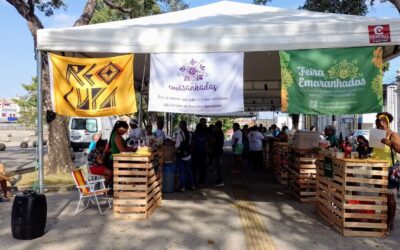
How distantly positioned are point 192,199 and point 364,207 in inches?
145

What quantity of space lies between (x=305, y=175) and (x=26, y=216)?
17.1 ft

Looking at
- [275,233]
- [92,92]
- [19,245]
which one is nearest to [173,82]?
[92,92]

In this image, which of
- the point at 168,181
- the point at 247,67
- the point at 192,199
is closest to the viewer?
the point at 192,199

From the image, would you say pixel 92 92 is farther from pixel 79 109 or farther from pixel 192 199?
pixel 192 199

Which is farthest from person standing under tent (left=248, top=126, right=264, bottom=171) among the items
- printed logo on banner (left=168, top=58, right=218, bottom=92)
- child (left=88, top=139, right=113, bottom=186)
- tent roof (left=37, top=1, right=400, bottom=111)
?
printed logo on banner (left=168, top=58, right=218, bottom=92)

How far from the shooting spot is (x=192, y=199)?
8.56 meters

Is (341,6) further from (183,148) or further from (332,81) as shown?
(332,81)

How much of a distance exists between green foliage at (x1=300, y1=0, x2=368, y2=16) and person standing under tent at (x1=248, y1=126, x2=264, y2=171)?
6531mm

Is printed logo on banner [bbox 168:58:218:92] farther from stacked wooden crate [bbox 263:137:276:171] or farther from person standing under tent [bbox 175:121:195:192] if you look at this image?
stacked wooden crate [bbox 263:137:276:171]

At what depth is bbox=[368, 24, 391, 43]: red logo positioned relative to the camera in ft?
20.1

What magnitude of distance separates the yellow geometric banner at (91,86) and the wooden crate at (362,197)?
3.38 meters

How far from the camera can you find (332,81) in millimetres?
6367

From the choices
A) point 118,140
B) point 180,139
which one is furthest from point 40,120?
point 180,139

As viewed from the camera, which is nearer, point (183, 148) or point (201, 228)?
point (201, 228)
